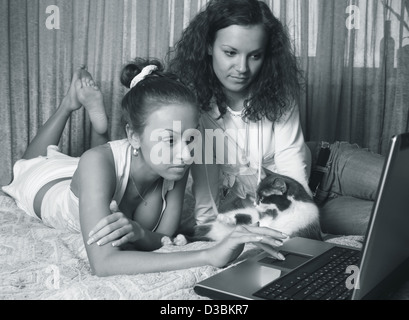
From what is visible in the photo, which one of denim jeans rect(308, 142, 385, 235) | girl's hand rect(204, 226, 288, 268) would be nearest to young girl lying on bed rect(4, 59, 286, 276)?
girl's hand rect(204, 226, 288, 268)

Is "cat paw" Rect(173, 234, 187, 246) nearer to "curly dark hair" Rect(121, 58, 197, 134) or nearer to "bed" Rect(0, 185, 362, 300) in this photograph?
"bed" Rect(0, 185, 362, 300)

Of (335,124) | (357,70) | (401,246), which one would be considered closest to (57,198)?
(401,246)

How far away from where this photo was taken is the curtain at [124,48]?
2.45 meters

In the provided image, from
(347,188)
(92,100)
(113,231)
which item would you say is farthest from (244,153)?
(113,231)

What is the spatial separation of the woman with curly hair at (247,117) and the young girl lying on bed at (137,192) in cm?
24

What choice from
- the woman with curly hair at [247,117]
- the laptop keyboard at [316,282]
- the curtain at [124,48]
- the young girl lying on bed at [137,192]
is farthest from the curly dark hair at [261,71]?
the laptop keyboard at [316,282]

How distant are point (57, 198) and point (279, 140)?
816 mm

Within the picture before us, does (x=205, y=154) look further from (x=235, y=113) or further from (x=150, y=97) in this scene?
(x=150, y=97)

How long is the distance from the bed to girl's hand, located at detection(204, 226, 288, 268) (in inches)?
1.3

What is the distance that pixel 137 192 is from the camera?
1.50 metres

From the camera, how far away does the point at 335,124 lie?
256 cm

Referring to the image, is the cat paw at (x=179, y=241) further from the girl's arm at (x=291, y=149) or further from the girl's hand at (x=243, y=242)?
the girl's arm at (x=291, y=149)

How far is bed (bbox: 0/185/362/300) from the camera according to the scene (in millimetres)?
940
